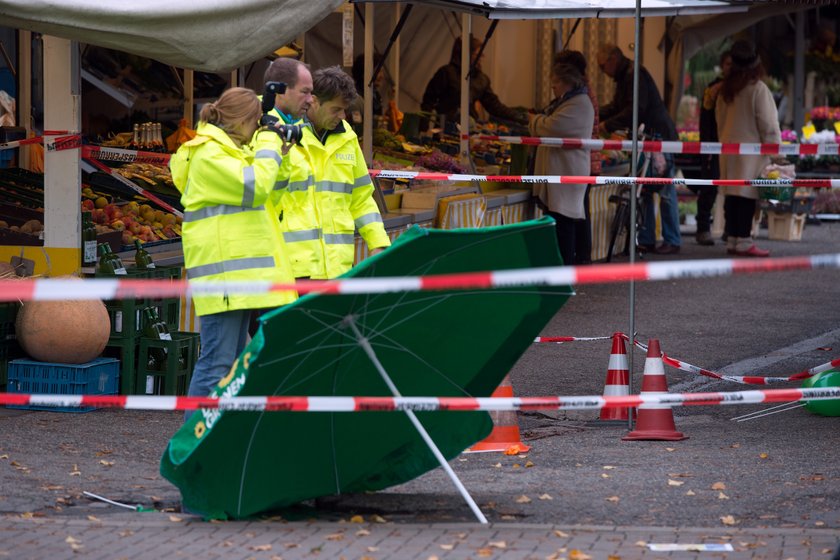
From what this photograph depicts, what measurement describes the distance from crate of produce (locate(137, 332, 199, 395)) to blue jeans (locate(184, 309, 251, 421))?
2.23 meters

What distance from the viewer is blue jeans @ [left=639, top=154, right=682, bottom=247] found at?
56.4 ft

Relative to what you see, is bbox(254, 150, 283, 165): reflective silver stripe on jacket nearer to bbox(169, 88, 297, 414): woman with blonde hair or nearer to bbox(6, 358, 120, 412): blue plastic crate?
bbox(169, 88, 297, 414): woman with blonde hair

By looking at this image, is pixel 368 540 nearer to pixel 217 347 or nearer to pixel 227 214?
pixel 217 347

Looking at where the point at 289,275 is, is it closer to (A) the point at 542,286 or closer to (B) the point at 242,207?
(B) the point at 242,207

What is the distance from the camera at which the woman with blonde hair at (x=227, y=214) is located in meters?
6.11

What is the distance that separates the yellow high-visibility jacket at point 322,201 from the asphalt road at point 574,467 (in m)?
1.20

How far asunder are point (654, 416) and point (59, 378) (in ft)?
10.9

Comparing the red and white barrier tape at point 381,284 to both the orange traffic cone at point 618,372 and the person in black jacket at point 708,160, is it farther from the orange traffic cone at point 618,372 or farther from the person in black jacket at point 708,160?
the person in black jacket at point 708,160

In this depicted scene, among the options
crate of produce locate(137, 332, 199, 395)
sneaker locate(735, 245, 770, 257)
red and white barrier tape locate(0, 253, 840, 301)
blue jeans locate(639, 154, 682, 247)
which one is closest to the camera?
red and white barrier tape locate(0, 253, 840, 301)

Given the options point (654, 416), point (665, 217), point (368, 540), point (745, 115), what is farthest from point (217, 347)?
point (665, 217)

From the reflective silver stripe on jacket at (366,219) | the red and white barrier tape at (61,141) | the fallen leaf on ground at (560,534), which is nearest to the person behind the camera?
the fallen leaf on ground at (560,534)

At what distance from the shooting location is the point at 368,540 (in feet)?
18.2

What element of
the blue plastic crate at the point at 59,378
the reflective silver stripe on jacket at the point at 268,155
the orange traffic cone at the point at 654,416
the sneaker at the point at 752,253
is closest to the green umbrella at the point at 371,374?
the reflective silver stripe on jacket at the point at 268,155

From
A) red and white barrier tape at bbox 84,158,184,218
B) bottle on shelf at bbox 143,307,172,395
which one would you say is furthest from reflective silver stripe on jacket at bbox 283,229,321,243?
red and white barrier tape at bbox 84,158,184,218
